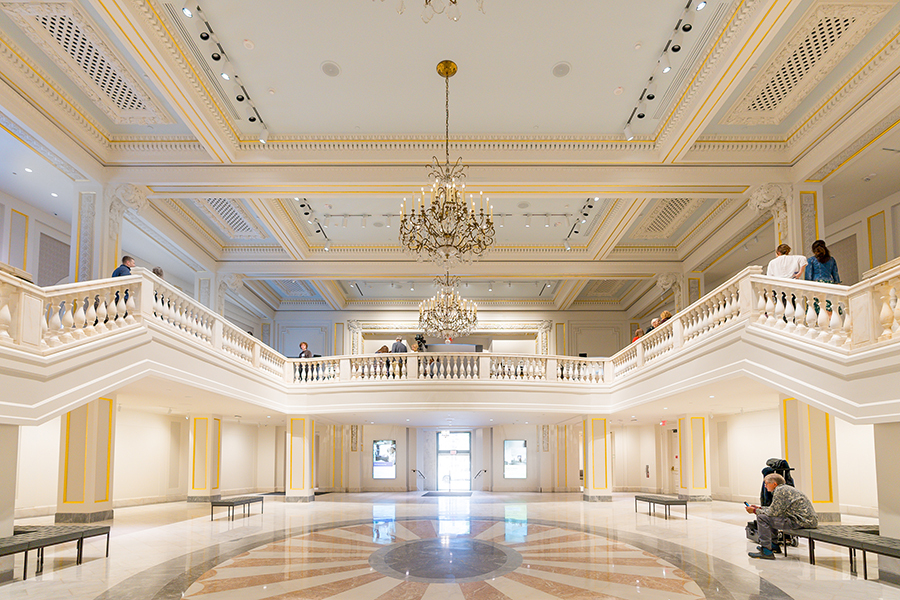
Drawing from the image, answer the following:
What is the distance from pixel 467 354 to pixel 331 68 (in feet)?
23.5

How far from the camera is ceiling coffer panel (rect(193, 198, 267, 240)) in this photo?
1305 cm

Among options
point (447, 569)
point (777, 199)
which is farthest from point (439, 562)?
point (777, 199)

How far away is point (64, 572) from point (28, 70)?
20.8 ft

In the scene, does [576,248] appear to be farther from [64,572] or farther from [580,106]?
[64,572]

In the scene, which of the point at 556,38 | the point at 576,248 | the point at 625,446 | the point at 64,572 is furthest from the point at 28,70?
the point at 625,446

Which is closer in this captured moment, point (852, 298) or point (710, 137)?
point (852, 298)

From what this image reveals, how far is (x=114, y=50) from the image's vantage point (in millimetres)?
8094

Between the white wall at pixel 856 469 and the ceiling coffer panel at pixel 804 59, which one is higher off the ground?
the ceiling coffer panel at pixel 804 59

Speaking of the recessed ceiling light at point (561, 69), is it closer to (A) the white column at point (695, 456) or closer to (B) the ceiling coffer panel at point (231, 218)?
(B) the ceiling coffer panel at point (231, 218)

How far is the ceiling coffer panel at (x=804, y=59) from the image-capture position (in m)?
7.27

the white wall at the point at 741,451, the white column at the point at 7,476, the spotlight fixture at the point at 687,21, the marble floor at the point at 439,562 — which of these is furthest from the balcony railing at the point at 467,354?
the white wall at the point at 741,451

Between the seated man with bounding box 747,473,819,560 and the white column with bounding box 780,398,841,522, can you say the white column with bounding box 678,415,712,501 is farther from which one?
the seated man with bounding box 747,473,819,560

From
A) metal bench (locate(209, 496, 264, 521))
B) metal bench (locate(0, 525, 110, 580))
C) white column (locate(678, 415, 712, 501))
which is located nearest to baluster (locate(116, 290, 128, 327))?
metal bench (locate(0, 525, 110, 580))

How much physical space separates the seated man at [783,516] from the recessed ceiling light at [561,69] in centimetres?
593
